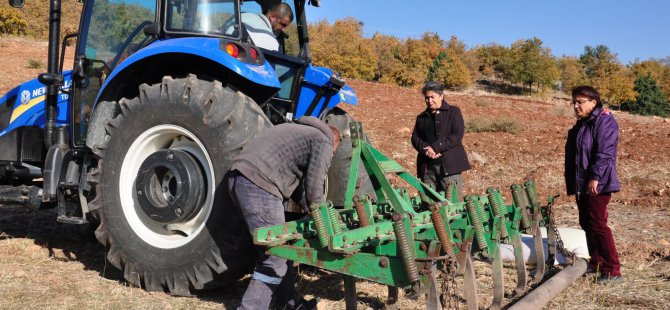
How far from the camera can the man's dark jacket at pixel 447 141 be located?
5.70 metres

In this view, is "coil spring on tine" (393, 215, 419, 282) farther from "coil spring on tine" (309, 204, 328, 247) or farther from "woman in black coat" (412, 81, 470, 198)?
"woman in black coat" (412, 81, 470, 198)

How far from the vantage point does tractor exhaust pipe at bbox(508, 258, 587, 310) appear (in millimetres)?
3824

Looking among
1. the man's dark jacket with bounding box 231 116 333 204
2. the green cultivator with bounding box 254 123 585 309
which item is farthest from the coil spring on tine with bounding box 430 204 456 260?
the man's dark jacket with bounding box 231 116 333 204

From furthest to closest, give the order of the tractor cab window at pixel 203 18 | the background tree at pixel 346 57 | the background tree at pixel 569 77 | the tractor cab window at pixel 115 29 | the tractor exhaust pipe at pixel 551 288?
the background tree at pixel 569 77
the background tree at pixel 346 57
the tractor cab window at pixel 115 29
the tractor cab window at pixel 203 18
the tractor exhaust pipe at pixel 551 288

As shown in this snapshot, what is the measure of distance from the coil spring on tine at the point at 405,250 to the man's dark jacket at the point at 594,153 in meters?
2.38

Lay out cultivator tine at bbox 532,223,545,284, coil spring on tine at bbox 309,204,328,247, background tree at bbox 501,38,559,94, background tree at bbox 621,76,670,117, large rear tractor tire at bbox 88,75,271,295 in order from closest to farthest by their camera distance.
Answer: coil spring on tine at bbox 309,204,328,247
large rear tractor tire at bbox 88,75,271,295
cultivator tine at bbox 532,223,545,284
background tree at bbox 621,76,670,117
background tree at bbox 501,38,559,94

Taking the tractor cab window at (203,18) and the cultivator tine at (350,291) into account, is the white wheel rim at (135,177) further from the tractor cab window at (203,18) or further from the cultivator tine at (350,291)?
the cultivator tine at (350,291)

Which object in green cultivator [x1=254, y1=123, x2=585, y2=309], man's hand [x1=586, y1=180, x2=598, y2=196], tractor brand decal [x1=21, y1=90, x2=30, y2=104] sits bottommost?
green cultivator [x1=254, y1=123, x2=585, y2=309]

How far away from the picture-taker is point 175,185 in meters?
4.32

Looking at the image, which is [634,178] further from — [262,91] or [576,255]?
[262,91]

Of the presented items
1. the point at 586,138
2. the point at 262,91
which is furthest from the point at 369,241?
the point at 586,138

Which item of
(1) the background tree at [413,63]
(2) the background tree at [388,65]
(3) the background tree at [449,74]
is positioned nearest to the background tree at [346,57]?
(2) the background tree at [388,65]

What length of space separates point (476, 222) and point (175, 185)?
204 centimetres

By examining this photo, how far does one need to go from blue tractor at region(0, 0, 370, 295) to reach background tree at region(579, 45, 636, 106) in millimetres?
48582
